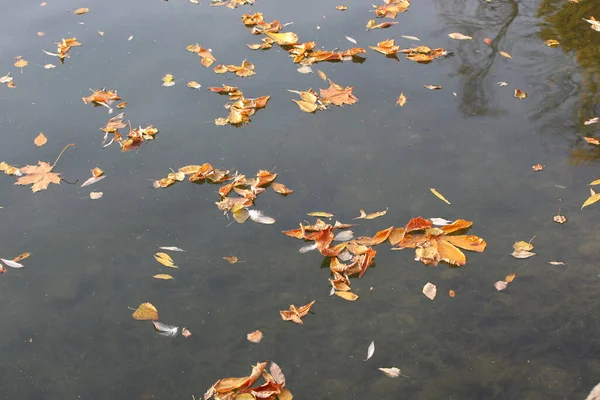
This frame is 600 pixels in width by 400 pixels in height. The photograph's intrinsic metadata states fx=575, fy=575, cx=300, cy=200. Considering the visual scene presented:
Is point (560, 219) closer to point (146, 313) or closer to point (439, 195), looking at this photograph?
point (439, 195)

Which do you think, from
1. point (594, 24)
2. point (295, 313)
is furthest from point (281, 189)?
point (594, 24)

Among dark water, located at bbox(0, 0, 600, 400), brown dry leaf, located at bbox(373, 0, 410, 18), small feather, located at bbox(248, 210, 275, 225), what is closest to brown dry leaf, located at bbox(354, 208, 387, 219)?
dark water, located at bbox(0, 0, 600, 400)

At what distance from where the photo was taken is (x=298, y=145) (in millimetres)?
3723

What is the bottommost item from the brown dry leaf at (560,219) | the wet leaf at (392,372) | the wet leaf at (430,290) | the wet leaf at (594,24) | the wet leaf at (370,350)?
the wet leaf at (392,372)

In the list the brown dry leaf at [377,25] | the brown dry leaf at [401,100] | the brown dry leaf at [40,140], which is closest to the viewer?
the brown dry leaf at [40,140]

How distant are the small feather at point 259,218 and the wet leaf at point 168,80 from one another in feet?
5.28

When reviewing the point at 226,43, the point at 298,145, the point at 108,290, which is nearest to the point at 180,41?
the point at 226,43

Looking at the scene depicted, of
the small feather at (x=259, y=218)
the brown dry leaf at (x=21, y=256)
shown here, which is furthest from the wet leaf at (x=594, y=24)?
the brown dry leaf at (x=21, y=256)

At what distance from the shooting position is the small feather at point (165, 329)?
2.65m

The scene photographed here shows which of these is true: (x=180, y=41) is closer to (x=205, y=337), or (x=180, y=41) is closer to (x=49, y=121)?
(x=49, y=121)

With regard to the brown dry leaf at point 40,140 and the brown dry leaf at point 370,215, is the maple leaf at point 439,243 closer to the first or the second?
the brown dry leaf at point 370,215

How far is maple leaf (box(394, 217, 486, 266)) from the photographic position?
2922 mm

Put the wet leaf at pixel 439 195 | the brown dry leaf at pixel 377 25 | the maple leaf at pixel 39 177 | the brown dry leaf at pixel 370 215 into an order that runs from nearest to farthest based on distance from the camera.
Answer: the brown dry leaf at pixel 370 215 < the wet leaf at pixel 439 195 < the maple leaf at pixel 39 177 < the brown dry leaf at pixel 377 25

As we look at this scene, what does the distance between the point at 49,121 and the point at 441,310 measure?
2.98 meters
